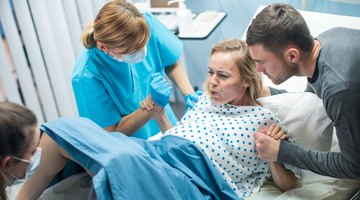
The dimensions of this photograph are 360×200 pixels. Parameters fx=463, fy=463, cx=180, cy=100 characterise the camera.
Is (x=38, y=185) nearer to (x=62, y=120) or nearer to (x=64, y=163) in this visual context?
(x=64, y=163)

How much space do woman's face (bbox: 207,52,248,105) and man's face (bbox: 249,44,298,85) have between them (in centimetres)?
25

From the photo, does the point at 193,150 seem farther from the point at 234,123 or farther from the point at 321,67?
the point at 321,67

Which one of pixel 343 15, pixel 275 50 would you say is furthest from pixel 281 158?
pixel 343 15

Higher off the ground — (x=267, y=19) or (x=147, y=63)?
(x=267, y=19)

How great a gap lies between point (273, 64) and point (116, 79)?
748mm

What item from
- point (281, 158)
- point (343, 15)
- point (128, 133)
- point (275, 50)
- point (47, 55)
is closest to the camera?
point (275, 50)

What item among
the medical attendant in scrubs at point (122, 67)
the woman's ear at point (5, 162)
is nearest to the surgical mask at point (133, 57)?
the medical attendant in scrubs at point (122, 67)

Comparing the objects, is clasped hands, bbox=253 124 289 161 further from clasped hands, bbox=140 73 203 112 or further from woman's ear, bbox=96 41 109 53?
woman's ear, bbox=96 41 109 53

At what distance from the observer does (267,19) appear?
1.51m

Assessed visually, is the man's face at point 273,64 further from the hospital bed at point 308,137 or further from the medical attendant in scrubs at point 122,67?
the medical attendant in scrubs at point 122,67

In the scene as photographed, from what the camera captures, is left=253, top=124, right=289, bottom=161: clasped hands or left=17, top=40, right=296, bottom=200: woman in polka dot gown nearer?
left=17, top=40, right=296, bottom=200: woman in polka dot gown

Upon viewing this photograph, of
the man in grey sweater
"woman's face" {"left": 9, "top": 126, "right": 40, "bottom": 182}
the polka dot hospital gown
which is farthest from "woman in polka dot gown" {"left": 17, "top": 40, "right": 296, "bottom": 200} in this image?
the man in grey sweater

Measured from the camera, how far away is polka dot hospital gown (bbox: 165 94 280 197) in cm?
179

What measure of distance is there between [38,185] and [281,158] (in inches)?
33.0
